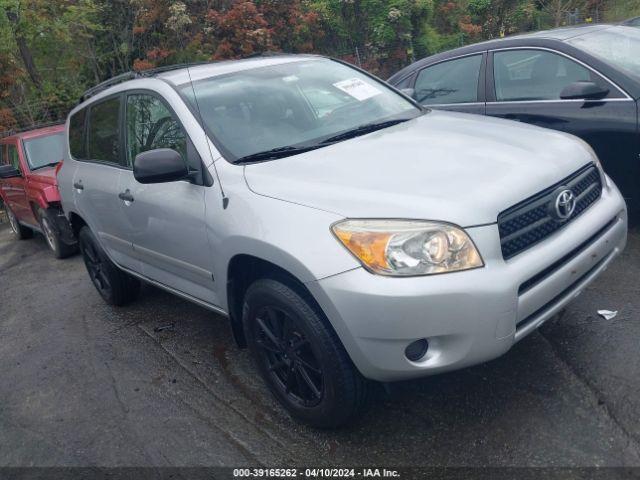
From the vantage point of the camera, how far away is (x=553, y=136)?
137 inches

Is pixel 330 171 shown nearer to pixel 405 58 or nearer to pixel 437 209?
pixel 437 209

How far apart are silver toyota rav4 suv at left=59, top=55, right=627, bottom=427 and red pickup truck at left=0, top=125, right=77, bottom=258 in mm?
3447

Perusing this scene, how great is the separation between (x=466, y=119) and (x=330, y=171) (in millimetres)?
1226

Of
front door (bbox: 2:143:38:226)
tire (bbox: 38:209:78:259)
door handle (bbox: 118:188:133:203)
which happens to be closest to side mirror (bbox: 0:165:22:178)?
front door (bbox: 2:143:38:226)

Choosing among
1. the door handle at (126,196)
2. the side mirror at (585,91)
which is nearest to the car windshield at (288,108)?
the door handle at (126,196)

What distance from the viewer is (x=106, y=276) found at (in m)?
5.25

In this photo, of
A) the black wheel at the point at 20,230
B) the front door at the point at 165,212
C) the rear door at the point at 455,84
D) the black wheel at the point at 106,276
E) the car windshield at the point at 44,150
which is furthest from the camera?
the black wheel at the point at 20,230

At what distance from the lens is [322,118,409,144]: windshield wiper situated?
3588mm

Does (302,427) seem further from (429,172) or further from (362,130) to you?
(362,130)

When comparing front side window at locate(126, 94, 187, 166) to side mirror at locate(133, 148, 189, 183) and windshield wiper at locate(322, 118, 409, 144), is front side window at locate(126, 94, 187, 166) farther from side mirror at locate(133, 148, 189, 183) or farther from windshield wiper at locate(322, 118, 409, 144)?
windshield wiper at locate(322, 118, 409, 144)

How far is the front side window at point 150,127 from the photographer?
3.73 m

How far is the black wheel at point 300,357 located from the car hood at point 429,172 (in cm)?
47

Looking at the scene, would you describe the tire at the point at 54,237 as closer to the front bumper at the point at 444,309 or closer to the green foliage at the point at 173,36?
the front bumper at the point at 444,309

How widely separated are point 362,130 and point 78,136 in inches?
109
